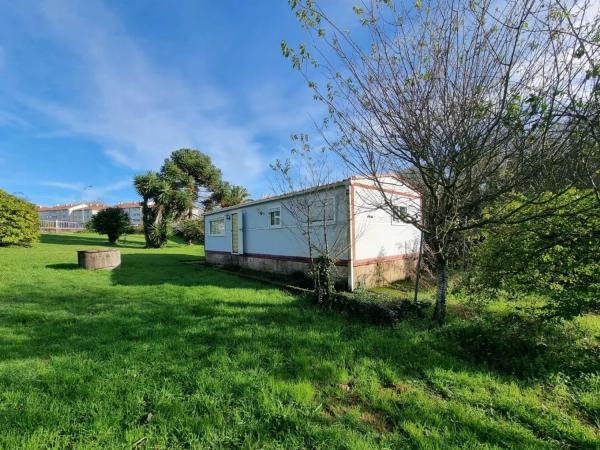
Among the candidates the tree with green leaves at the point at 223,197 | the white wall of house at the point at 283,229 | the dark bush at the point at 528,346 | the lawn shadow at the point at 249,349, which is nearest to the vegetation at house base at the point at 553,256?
the dark bush at the point at 528,346

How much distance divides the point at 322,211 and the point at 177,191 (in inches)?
731

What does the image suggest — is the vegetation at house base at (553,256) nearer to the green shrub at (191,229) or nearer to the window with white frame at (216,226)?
the window with white frame at (216,226)

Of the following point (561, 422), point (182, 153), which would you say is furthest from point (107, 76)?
point (182, 153)

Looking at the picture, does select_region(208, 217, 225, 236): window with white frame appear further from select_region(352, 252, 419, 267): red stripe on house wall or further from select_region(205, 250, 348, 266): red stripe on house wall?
select_region(352, 252, 419, 267): red stripe on house wall

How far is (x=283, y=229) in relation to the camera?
10.2m

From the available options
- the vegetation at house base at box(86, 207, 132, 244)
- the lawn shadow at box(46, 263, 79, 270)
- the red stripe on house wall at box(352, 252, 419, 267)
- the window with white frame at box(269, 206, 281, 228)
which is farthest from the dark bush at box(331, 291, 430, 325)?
the vegetation at house base at box(86, 207, 132, 244)

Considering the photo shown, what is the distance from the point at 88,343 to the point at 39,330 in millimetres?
1278

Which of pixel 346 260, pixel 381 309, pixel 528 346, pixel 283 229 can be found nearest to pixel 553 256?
pixel 528 346

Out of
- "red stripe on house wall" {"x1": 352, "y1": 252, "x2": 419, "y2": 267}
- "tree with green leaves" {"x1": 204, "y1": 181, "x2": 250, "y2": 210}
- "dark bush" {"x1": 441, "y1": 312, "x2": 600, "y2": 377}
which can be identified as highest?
"tree with green leaves" {"x1": 204, "y1": 181, "x2": 250, "y2": 210}

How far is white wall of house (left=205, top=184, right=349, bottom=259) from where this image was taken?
26.6 feet

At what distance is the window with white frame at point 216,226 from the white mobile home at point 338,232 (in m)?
2.10

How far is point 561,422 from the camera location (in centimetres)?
257

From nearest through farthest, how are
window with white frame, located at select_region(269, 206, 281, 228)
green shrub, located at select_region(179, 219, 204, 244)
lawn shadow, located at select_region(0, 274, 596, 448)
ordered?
lawn shadow, located at select_region(0, 274, 596, 448) < window with white frame, located at select_region(269, 206, 281, 228) < green shrub, located at select_region(179, 219, 204, 244)

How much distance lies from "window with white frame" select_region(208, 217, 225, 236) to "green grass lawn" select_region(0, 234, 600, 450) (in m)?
9.47
